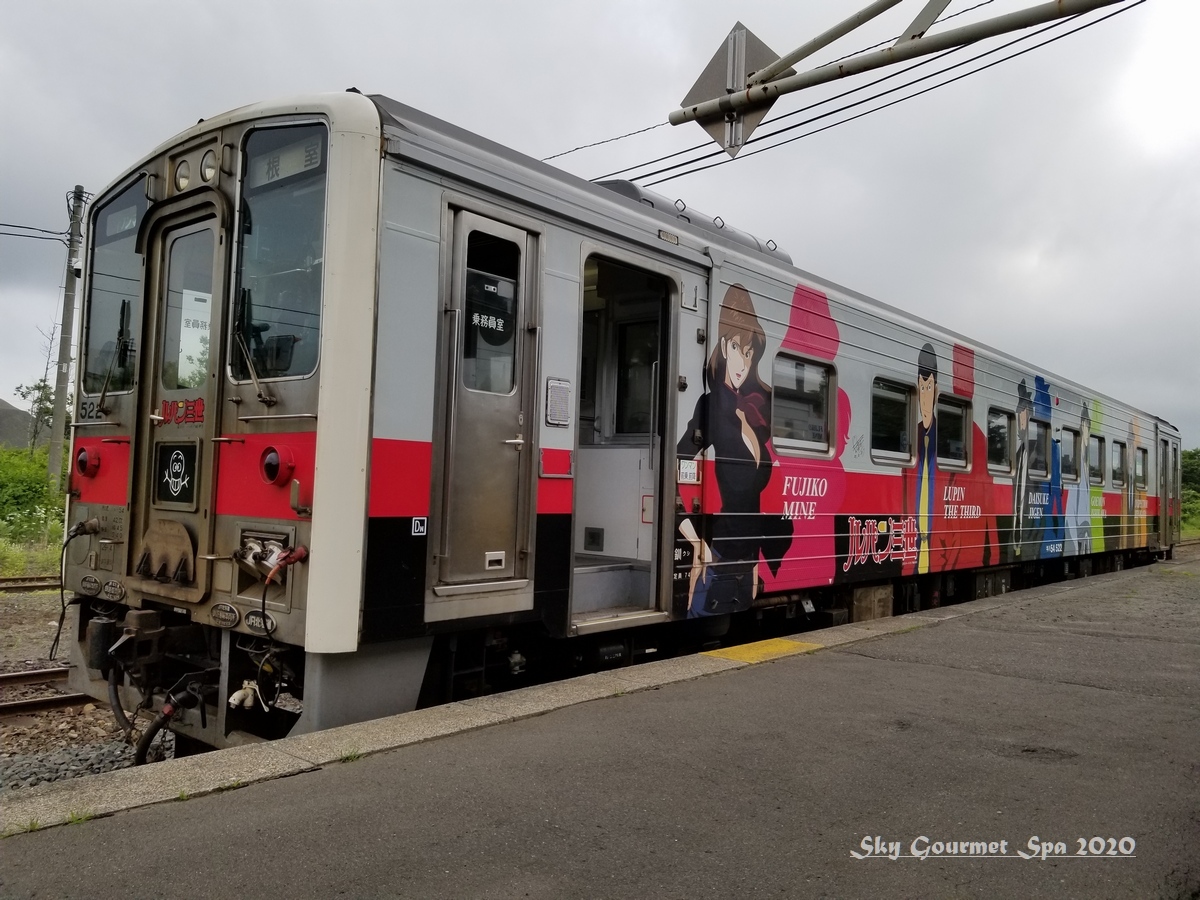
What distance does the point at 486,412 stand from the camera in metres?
4.79

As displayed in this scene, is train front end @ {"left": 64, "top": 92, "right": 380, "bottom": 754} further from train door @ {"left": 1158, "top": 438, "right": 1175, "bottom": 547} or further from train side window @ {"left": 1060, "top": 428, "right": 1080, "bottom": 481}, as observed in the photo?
train door @ {"left": 1158, "top": 438, "right": 1175, "bottom": 547}


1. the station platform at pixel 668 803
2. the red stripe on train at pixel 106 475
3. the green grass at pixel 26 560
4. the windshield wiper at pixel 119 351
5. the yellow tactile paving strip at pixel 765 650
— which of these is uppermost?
the windshield wiper at pixel 119 351

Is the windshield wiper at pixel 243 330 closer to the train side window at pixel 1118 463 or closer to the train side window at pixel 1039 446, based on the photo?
the train side window at pixel 1039 446

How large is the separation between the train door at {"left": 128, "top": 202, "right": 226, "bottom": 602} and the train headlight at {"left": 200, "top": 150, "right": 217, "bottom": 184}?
145 mm

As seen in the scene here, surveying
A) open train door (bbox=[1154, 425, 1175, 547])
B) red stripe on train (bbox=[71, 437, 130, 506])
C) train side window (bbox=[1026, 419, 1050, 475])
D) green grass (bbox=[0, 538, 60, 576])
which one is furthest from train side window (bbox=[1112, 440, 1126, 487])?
green grass (bbox=[0, 538, 60, 576])

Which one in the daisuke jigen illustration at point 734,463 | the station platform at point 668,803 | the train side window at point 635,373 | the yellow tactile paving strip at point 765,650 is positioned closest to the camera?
the station platform at point 668,803

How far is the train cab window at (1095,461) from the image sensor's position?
14414mm

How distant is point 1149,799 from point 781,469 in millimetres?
3631

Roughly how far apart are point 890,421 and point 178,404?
20.6 ft

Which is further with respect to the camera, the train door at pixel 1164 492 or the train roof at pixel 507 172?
the train door at pixel 1164 492

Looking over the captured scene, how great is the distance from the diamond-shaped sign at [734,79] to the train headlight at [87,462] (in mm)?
4751

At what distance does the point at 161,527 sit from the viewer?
4.86m

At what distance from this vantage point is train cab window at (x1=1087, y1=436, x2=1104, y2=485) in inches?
567

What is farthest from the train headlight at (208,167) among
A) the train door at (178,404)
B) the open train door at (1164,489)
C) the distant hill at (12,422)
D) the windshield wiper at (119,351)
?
the distant hill at (12,422)
